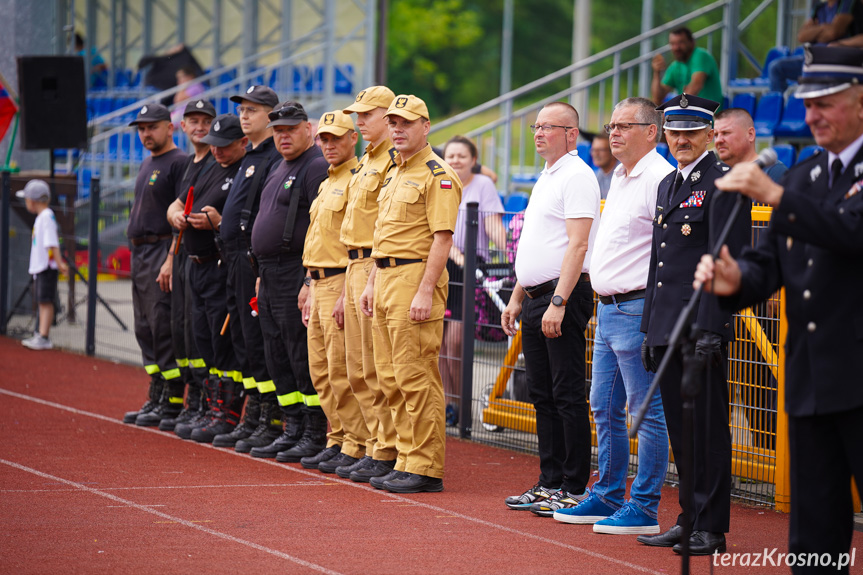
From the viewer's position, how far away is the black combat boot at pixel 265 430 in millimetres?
7935

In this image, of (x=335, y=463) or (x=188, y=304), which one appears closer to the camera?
(x=335, y=463)

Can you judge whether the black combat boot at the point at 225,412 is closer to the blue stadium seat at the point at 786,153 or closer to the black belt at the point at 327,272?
the black belt at the point at 327,272

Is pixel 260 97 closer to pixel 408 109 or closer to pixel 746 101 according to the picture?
pixel 408 109

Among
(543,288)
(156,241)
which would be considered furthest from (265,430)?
(543,288)

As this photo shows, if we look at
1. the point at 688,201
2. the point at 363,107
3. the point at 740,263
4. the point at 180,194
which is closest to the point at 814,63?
the point at 740,263

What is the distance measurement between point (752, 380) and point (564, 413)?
1232mm

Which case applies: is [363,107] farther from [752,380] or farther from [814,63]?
[814,63]

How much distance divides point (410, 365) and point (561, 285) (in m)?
1.17

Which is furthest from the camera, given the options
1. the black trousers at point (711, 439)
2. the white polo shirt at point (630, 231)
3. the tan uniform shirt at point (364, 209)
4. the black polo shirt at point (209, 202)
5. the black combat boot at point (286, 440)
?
the black polo shirt at point (209, 202)

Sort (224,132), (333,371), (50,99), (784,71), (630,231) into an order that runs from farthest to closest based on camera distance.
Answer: (50,99) → (784,71) → (224,132) → (333,371) → (630,231)

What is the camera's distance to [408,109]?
6.67 meters

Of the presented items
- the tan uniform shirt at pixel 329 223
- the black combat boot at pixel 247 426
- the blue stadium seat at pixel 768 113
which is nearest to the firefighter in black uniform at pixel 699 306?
the tan uniform shirt at pixel 329 223

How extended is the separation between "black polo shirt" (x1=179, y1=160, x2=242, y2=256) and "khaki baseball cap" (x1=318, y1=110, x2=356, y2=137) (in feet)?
4.08

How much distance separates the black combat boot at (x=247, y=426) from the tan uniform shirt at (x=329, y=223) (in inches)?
54.1
